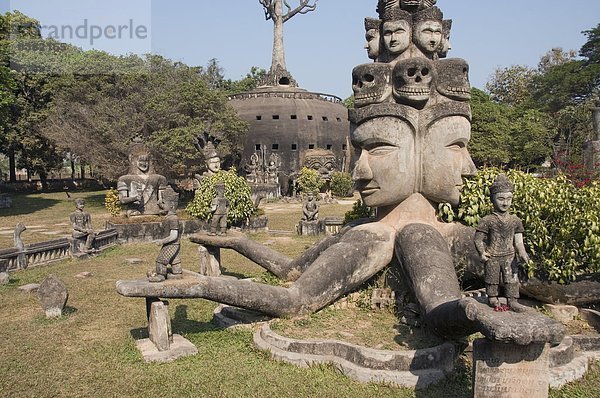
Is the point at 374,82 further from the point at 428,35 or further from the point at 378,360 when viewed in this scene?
the point at 378,360

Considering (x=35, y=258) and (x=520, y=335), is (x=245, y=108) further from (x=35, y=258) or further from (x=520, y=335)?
(x=520, y=335)

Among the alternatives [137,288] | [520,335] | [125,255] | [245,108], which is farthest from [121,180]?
[245,108]

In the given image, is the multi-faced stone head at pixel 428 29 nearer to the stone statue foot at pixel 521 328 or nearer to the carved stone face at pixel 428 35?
the carved stone face at pixel 428 35

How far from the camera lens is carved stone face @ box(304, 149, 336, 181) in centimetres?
4453

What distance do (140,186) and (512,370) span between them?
16.5 m

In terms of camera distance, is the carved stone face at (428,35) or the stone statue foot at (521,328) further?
the carved stone face at (428,35)

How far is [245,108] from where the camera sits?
49.5 metres

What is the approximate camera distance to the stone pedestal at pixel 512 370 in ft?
13.9

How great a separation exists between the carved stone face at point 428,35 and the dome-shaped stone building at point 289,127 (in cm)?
3778

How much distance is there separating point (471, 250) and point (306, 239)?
11062mm

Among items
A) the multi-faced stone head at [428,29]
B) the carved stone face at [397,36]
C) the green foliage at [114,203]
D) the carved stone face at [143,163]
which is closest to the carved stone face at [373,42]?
the carved stone face at [397,36]

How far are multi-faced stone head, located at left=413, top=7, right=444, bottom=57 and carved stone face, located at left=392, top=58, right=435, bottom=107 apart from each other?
0.56 m

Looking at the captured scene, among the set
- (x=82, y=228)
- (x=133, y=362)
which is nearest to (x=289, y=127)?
(x=82, y=228)

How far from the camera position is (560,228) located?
6.92 metres
